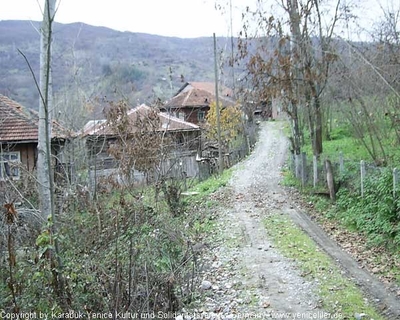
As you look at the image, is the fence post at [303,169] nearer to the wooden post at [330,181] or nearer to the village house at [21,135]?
the wooden post at [330,181]

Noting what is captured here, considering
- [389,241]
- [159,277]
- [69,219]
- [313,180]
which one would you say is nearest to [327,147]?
[313,180]

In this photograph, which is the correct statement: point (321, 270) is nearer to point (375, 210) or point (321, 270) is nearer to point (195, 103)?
point (375, 210)

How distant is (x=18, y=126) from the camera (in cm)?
1834

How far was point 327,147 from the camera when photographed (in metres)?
22.1

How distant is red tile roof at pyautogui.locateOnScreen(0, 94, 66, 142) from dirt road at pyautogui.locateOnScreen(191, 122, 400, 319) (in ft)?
27.9

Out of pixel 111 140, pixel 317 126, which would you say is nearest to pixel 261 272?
pixel 317 126

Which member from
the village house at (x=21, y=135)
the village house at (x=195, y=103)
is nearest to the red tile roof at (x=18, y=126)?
the village house at (x=21, y=135)

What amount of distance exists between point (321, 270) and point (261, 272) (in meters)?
1.12

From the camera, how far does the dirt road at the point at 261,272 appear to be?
656 centimetres

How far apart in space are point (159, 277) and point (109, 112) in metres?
9.30

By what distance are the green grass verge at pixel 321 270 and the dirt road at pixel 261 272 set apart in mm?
168

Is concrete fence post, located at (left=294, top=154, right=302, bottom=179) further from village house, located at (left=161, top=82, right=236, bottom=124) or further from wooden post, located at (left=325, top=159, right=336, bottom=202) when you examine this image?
village house, located at (left=161, top=82, right=236, bottom=124)

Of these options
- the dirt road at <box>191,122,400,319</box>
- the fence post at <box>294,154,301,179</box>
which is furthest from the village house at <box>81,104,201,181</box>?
the fence post at <box>294,154,301,179</box>

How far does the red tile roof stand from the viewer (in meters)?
17.5
